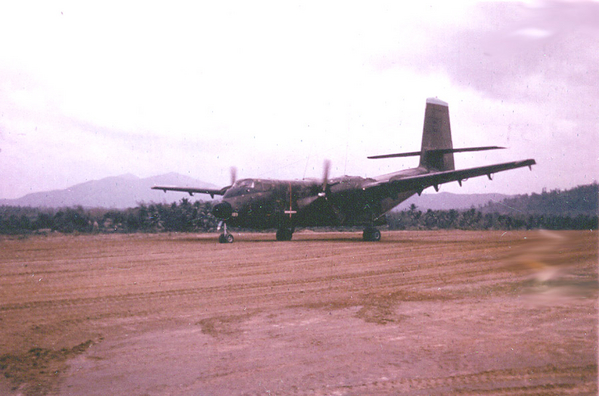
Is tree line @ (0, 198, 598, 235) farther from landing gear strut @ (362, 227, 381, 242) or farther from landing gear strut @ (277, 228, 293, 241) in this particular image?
landing gear strut @ (362, 227, 381, 242)

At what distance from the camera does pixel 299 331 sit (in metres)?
6.01

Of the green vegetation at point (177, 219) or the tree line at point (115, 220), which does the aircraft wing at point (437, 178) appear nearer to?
the green vegetation at point (177, 219)

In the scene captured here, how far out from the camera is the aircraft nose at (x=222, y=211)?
66.8 ft

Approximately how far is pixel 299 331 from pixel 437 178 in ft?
57.2

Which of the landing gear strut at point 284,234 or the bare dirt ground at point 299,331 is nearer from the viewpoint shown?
the bare dirt ground at point 299,331

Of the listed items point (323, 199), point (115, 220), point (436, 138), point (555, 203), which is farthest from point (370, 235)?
point (555, 203)

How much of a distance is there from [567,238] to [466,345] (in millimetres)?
18001

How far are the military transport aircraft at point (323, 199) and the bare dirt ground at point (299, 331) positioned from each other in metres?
9.73

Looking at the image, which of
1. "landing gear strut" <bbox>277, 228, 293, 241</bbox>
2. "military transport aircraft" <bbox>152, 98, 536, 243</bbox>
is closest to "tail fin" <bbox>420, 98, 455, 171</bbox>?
"military transport aircraft" <bbox>152, 98, 536, 243</bbox>

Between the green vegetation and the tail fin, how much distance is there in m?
4.42

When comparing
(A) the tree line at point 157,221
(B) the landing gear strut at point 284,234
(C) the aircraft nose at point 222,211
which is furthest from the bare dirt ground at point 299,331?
(A) the tree line at point 157,221

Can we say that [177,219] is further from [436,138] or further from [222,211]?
[436,138]

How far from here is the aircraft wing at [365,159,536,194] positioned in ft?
64.3

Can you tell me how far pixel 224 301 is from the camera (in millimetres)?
7938
